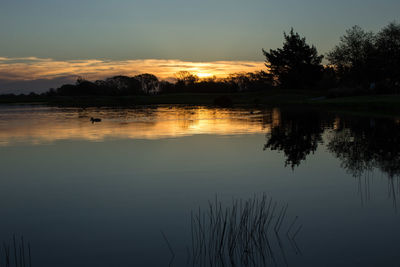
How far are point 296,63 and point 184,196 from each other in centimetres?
10583

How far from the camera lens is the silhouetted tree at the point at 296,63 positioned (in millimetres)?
111938

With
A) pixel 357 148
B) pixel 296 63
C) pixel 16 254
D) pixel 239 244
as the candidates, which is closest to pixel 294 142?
pixel 357 148

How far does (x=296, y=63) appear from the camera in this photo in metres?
113

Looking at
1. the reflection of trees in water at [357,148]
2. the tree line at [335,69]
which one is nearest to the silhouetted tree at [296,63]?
the tree line at [335,69]

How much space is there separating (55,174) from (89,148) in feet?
23.0

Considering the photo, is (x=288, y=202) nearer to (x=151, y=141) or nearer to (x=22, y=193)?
(x=22, y=193)

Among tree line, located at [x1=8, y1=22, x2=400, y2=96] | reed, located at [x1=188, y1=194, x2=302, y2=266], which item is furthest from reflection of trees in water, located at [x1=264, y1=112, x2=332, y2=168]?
tree line, located at [x1=8, y1=22, x2=400, y2=96]

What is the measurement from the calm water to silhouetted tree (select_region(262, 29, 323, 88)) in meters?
90.6

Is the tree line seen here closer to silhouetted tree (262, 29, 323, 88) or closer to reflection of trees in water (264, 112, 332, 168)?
silhouetted tree (262, 29, 323, 88)

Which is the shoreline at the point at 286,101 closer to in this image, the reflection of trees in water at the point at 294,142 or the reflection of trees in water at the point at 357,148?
the reflection of trees in water at the point at 294,142

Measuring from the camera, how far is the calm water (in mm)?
8203

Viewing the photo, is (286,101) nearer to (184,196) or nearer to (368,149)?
(368,149)

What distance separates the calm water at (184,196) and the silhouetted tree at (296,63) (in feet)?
297

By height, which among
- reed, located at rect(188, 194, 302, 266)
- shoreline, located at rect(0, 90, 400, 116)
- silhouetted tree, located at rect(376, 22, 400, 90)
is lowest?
shoreline, located at rect(0, 90, 400, 116)
